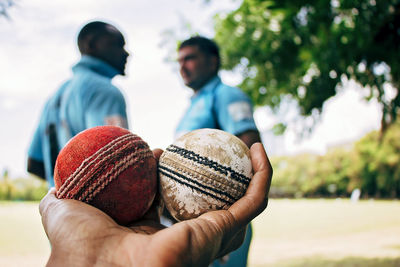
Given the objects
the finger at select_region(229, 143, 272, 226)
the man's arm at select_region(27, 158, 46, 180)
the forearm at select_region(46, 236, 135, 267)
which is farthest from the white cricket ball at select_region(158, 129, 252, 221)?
the man's arm at select_region(27, 158, 46, 180)

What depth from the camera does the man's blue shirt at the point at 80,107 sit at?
11.0 feet

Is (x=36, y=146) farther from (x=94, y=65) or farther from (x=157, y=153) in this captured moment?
(x=157, y=153)

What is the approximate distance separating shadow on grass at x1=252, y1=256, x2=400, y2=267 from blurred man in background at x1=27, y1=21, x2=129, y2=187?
20.4ft

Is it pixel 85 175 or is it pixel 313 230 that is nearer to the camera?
pixel 85 175

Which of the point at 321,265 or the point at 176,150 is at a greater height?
the point at 176,150

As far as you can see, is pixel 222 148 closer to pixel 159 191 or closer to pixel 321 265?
pixel 159 191

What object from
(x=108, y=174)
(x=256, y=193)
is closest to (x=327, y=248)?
(x=256, y=193)

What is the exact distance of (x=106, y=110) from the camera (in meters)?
3.32

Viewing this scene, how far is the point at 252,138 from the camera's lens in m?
3.39

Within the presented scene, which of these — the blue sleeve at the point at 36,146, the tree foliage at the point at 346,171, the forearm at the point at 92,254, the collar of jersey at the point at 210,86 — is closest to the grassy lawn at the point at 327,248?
the collar of jersey at the point at 210,86

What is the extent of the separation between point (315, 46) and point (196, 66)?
3660 mm

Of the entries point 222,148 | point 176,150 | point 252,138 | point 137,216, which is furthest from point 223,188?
point 252,138

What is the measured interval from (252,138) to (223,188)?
4.25 feet

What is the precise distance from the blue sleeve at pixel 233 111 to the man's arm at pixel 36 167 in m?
2.02
